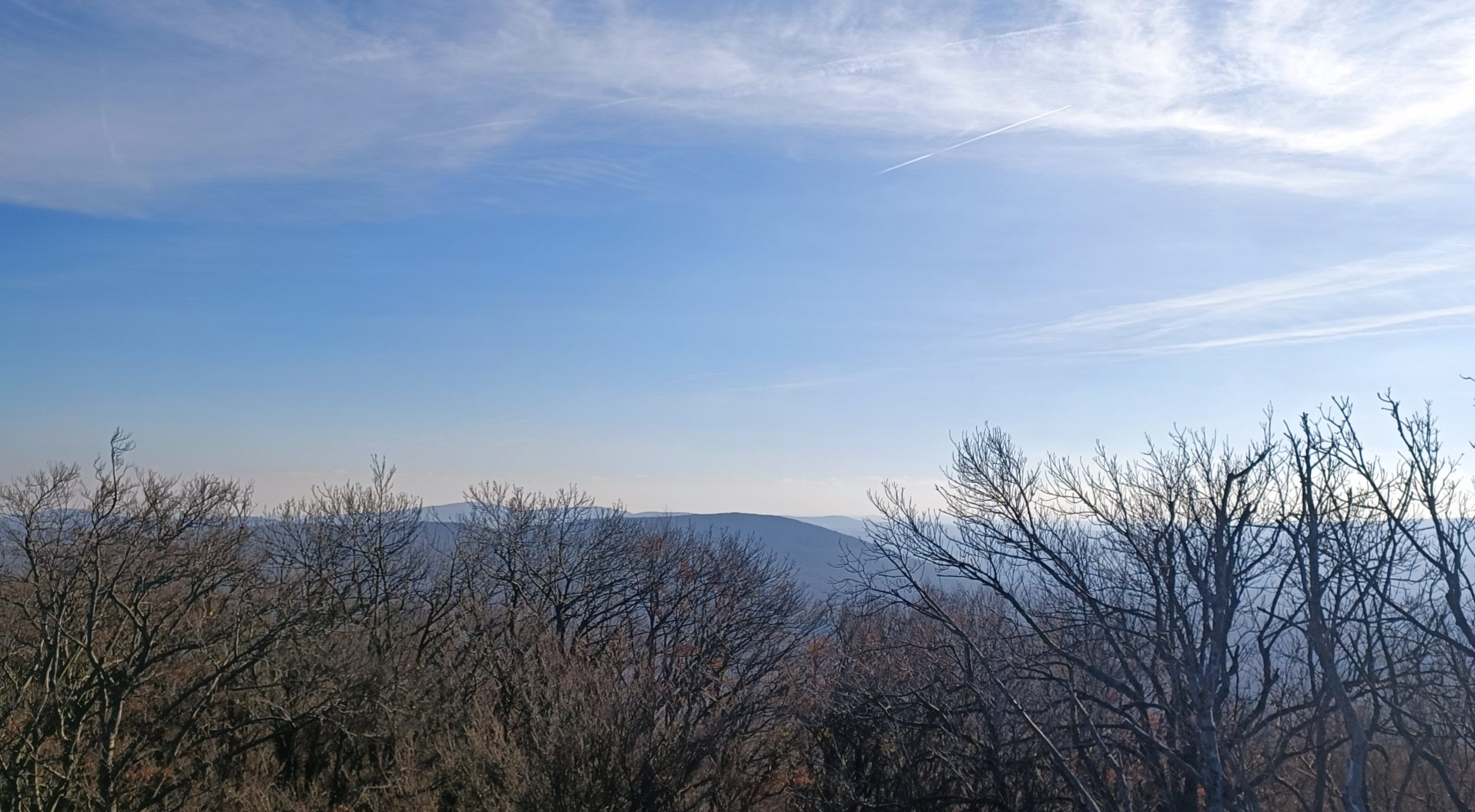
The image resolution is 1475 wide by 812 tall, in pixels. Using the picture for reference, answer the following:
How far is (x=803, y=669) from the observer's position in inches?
956

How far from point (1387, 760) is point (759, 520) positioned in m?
108

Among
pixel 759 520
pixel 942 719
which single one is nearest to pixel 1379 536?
pixel 942 719

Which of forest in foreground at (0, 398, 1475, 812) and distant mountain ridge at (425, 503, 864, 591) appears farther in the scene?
distant mountain ridge at (425, 503, 864, 591)

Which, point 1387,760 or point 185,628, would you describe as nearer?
point 1387,760

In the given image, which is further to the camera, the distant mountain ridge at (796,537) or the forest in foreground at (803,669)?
the distant mountain ridge at (796,537)

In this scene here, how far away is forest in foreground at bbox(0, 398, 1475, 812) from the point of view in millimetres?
10211

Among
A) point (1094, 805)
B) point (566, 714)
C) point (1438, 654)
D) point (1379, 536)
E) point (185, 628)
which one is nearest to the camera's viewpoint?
point (1094, 805)

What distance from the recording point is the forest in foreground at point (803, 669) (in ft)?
33.5

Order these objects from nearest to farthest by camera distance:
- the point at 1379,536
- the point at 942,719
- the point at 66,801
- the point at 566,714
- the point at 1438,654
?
the point at 1438,654
the point at 1379,536
the point at 942,719
the point at 566,714
the point at 66,801

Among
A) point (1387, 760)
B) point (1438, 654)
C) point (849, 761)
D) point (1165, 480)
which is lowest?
point (849, 761)

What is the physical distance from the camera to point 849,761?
19781mm

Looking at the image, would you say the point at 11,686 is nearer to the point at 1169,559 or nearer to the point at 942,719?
the point at 942,719

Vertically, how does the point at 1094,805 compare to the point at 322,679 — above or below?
above

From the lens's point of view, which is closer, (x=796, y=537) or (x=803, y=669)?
(x=803, y=669)
